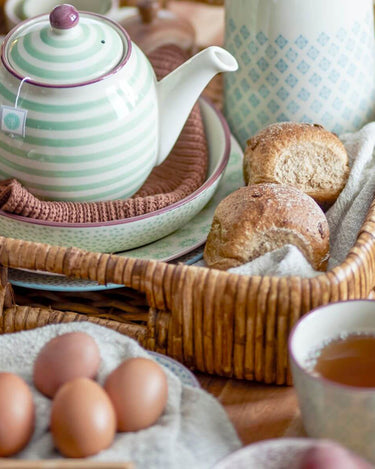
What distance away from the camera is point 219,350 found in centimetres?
61

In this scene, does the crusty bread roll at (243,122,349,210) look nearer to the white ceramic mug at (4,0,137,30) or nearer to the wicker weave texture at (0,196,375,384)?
the wicker weave texture at (0,196,375,384)

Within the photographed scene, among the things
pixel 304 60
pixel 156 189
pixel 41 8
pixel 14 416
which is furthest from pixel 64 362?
pixel 41 8

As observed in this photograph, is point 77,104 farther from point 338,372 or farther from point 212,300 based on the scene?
point 338,372

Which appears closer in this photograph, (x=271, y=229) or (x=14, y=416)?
(x=14, y=416)

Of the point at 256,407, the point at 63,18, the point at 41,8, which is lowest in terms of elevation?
the point at 256,407

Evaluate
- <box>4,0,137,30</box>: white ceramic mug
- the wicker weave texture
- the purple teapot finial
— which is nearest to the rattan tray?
the wicker weave texture

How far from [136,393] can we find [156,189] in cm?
31

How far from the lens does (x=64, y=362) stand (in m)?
0.54

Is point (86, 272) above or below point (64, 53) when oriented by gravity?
below

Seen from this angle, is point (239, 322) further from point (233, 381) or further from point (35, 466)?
point (35, 466)

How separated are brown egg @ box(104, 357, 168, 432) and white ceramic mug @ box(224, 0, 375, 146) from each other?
40 centimetres

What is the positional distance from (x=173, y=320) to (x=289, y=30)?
14.2 inches

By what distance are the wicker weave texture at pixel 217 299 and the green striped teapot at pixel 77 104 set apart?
109 millimetres

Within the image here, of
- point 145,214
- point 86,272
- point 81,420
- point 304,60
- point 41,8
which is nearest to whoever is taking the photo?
point 81,420
